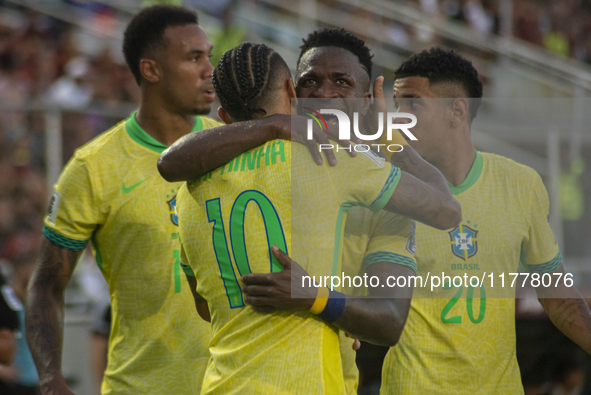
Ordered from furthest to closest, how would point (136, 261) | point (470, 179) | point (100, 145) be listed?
point (100, 145) → point (136, 261) → point (470, 179)

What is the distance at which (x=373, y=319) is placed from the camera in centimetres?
197

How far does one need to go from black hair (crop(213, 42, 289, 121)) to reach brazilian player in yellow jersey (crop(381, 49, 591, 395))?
99 centimetres

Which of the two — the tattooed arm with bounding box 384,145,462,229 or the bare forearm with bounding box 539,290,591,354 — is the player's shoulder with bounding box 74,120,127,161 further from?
the bare forearm with bounding box 539,290,591,354

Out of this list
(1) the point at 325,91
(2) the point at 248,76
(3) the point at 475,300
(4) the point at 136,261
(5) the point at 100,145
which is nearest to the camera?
(2) the point at 248,76

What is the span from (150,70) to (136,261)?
1008 mm

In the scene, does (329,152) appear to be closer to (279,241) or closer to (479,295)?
(279,241)

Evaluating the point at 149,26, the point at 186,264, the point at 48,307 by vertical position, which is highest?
the point at 149,26

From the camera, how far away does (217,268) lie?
2.09 m

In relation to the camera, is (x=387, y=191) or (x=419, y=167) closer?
(x=387, y=191)

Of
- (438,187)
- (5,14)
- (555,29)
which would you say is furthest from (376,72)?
(438,187)

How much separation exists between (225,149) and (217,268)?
372 mm

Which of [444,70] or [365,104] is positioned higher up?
[444,70]

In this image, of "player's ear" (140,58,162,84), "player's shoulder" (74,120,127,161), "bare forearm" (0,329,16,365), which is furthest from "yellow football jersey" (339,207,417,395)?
"bare forearm" (0,329,16,365)

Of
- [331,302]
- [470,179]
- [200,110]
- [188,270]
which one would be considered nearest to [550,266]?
[470,179]
